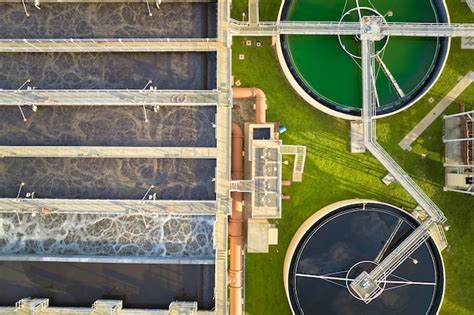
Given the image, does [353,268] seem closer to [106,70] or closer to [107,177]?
[107,177]

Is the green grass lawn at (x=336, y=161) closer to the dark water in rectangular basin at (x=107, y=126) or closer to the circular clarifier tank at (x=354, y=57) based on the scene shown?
the circular clarifier tank at (x=354, y=57)

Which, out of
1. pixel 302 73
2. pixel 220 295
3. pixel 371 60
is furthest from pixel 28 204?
pixel 371 60

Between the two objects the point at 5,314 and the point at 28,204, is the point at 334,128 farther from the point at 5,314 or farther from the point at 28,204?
the point at 5,314

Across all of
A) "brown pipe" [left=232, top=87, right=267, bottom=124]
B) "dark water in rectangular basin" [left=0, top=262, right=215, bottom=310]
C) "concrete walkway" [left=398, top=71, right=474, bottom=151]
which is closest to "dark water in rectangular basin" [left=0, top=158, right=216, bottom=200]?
"dark water in rectangular basin" [left=0, top=262, right=215, bottom=310]

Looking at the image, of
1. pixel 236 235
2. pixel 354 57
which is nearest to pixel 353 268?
pixel 236 235

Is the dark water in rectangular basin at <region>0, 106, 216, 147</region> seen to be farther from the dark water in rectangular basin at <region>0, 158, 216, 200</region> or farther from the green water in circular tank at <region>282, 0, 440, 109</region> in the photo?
the green water in circular tank at <region>282, 0, 440, 109</region>

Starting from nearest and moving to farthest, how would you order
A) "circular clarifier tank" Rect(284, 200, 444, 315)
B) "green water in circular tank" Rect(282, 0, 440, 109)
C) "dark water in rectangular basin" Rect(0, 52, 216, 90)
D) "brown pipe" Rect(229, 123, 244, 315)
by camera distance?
"dark water in rectangular basin" Rect(0, 52, 216, 90)
"circular clarifier tank" Rect(284, 200, 444, 315)
"brown pipe" Rect(229, 123, 244, 315)
"green water in circular tank" Rect(282, 0, 440, 109)
